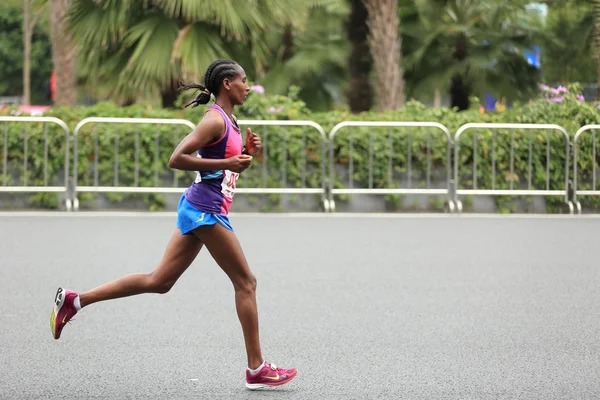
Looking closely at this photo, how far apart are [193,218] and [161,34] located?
1358cm

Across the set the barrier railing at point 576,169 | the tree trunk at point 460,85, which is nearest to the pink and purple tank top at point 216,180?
the barrier railing at point 576,169

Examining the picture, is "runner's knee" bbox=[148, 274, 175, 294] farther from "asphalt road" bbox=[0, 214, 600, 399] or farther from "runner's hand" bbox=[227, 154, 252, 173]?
"runner's hand" bbox=[227, 154, 252, 173]

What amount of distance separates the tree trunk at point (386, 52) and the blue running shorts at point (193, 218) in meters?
15.1

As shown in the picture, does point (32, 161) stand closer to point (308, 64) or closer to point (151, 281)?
point (151, 281)

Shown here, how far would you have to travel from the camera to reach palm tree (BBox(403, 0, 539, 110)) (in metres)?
29.2

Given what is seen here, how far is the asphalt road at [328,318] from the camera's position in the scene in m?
6.38

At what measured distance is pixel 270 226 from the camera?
15188 millimetres

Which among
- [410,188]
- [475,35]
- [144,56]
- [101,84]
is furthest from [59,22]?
[475,35]

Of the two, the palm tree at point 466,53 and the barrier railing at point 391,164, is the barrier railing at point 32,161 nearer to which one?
the barrier railing at point 391,164

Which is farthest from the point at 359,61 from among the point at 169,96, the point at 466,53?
the point at 169,96

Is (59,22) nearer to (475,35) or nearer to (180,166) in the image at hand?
(475,35)

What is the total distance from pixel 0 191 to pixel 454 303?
9.39m

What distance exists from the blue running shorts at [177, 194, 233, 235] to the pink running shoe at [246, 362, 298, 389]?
73 cm

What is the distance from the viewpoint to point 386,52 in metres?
21.2
